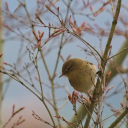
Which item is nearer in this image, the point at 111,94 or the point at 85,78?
the point at 111,94

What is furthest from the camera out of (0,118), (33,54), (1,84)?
(1,84)

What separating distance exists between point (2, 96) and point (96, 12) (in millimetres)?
1574

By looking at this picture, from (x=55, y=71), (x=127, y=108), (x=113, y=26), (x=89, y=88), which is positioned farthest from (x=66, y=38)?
(x=127, y=108)

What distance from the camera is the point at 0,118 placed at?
2.46m

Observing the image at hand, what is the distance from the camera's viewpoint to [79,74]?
7.14 ft

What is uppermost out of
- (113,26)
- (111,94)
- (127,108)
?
(113,26)

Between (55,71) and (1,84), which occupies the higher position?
(1,84)

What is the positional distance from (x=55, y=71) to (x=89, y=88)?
17.4 inches

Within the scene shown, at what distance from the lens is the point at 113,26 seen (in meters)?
1.28

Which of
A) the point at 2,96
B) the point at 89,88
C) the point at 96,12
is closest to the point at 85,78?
the point at 89,88

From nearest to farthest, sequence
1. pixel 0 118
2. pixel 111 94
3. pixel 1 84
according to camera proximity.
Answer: pixel 111 94, pixel 0 118, pixel 1 84

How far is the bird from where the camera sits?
2143 millimetres

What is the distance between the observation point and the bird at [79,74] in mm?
2143

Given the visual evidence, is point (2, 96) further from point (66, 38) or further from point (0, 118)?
point (66, 38)
